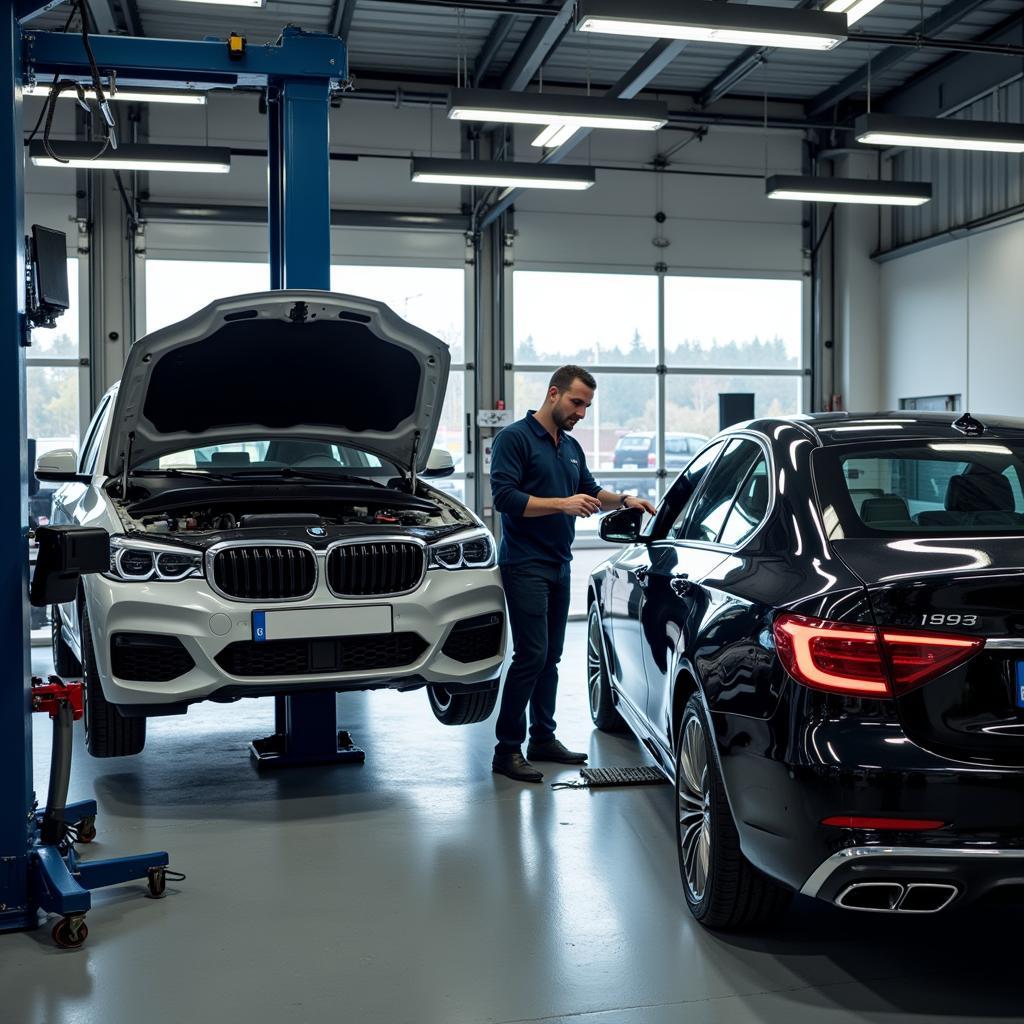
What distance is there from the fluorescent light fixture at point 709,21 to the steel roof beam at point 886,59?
113 inches

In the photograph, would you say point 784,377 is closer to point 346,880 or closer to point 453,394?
point 453,394

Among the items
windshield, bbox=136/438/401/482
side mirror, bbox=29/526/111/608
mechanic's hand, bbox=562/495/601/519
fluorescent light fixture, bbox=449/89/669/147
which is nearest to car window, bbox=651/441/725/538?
mechanic's hand, bbox=562/495/601/519

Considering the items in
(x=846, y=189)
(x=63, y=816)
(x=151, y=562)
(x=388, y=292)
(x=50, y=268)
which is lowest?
(x=63, y=816)

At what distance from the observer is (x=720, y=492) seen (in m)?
3.82

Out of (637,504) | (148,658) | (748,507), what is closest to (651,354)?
(637,504)

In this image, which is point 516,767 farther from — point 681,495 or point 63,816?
point 63,816

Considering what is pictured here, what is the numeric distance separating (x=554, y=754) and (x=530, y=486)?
1219 mm

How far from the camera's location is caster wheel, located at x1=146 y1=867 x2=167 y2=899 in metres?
3.63

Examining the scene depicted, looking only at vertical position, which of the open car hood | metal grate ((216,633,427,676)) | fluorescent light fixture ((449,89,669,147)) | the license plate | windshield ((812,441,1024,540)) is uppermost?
fluorescent light fixture ((449,89,669,147))

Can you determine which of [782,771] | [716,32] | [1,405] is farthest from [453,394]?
[782,771]

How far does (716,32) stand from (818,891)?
5401 millimetres

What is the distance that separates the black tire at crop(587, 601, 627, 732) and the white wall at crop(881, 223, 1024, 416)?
19.5 ft

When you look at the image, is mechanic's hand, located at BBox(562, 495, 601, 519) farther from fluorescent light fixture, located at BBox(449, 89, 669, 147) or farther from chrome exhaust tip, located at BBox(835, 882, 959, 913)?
fluorescent light fixture, located at BBox(449, 89, 669, 147)

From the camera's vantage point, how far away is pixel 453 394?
11.9 metres
